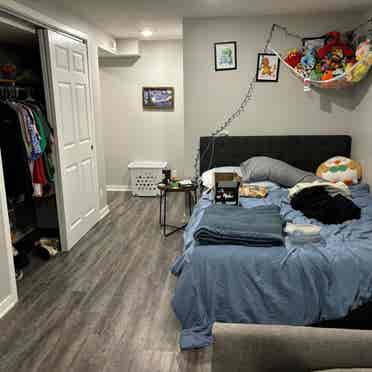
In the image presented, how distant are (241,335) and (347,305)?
980 millimetres

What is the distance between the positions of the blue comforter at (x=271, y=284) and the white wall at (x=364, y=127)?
5.36ft

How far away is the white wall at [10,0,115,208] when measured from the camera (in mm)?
3195

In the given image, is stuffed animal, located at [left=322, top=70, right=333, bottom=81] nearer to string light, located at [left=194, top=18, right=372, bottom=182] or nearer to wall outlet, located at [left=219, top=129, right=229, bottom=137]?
string light, located at [left=194, top=18, right=372, bottom=182]

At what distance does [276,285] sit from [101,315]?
1243 mm

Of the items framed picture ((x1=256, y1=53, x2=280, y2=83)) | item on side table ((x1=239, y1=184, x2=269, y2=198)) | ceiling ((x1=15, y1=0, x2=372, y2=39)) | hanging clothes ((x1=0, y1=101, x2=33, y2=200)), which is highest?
ceiling ((x1=15, y1=0, x2=372, y2=39))

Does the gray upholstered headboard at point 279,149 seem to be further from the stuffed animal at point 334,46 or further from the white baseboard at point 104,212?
the white baseboard at point 104,212

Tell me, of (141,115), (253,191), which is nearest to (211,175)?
(253,191)

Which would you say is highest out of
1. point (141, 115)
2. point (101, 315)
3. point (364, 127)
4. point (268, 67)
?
point (268, 67)

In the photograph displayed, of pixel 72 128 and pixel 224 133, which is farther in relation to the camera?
pixel 224 133

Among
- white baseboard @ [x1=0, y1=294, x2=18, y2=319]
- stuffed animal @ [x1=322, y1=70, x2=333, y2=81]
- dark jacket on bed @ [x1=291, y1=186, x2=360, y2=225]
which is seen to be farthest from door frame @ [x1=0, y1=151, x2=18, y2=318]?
stuffed animal @ [x1=322, y1=70, x2=333, y2=81]

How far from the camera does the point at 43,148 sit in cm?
315

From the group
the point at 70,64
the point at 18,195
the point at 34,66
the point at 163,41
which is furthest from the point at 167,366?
the point at 163,41

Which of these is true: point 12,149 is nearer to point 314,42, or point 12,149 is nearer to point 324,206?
point 324,206

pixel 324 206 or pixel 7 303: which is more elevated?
pixel 324 206
